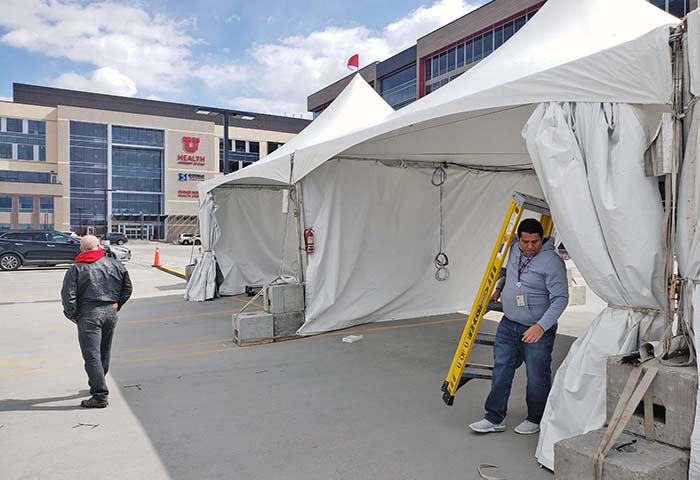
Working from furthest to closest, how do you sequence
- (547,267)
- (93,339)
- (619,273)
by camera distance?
(93,339) → (547,267) → (619,273)

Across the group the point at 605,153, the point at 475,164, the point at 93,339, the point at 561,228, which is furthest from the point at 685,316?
the point at 475,164

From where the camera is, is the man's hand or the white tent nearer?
the white tent

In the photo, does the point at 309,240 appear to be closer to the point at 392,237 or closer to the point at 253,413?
the point at 392,237

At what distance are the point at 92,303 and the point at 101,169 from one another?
2580 inches

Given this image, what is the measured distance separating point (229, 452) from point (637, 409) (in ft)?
8.94

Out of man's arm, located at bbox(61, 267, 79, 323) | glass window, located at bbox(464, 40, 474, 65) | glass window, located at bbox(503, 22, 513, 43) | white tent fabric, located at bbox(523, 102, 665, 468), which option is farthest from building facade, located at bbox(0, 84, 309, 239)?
white tent fabric, located at bbox(523, 102, 665, 468)

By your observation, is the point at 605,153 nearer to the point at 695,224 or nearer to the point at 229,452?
the point at 695,224

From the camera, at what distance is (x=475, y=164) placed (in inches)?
358

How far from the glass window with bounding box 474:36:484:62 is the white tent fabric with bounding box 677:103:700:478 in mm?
34522

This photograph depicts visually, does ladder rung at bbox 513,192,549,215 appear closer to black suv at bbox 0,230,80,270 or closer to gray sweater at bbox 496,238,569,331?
gray sweater at bbox 496,238,569,331

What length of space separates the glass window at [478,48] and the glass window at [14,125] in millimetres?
54343

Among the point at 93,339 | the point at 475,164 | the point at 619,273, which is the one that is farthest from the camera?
the point at 475,164

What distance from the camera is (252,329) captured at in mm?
7480

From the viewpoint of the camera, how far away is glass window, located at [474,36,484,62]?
34950 mm
